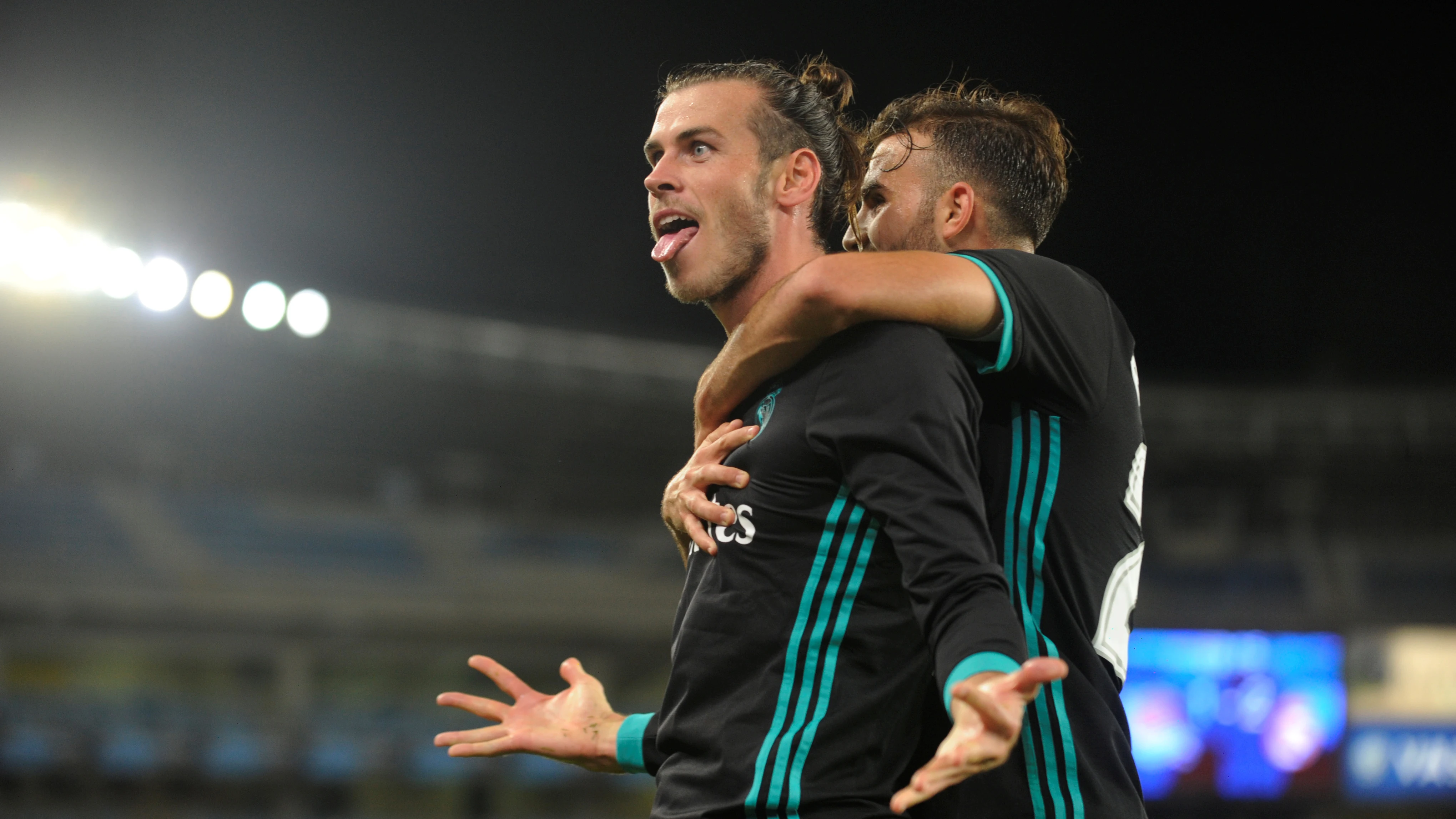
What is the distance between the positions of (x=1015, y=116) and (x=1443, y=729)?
519 inches

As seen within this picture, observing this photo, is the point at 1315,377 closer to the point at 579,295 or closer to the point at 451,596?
the point at 579,295

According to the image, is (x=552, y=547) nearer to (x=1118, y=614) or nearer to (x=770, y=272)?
(x=770, y=272)

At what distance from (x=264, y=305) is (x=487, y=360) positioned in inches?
123

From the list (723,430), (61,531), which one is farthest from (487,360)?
(723,430)

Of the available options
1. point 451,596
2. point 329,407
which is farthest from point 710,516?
point 329,407

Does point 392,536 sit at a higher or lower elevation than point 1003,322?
higher

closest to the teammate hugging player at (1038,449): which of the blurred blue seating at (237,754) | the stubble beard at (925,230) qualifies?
the stubble beard at (925,230)

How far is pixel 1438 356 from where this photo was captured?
14.5 m

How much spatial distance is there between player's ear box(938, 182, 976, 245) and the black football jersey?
1.19 ft

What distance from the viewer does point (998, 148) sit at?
2195mm

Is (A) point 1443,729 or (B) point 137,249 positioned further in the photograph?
(B) point 137,249

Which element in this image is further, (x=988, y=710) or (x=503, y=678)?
(x=503, y=678)

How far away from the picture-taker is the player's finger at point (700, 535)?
1651mm

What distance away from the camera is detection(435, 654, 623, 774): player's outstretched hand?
2033 mm
